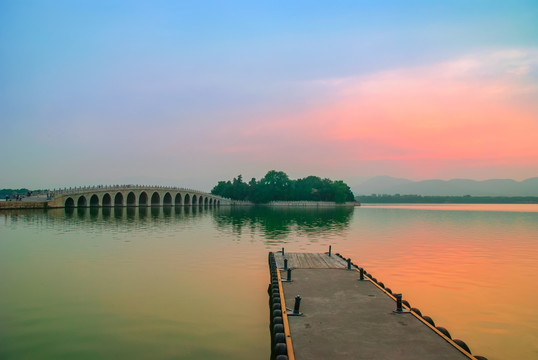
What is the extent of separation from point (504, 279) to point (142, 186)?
10238 centimetres

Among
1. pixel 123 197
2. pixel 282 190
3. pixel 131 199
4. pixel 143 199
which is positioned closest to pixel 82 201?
pixel 123 197

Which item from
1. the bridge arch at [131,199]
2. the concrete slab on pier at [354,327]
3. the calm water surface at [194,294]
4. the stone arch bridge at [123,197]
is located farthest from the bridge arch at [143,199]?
the concrete slab on pier at [354,327]

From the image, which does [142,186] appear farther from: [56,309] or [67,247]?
[56,309]

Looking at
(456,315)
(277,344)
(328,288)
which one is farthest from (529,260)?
(277,344)

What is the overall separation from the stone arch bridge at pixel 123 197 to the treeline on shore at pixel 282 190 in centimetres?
1013

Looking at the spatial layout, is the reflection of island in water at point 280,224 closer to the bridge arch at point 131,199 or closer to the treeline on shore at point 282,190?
the bridge arch at point 131,199

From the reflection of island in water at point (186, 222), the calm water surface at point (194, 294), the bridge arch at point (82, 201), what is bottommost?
the calm water surface at point (194, 294)

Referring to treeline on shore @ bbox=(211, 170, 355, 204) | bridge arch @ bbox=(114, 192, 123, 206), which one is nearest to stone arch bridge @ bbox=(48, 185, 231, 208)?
bridge arch @ bbox=(114, 192, 123, 206)

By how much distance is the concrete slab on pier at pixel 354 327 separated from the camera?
29.9 ft

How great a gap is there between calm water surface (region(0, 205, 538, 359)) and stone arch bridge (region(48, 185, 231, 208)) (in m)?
57.0

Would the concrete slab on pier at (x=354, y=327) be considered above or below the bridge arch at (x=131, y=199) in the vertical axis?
below

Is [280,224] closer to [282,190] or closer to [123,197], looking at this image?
[123,197]

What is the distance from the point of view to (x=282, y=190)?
170375 mm

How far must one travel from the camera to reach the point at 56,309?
1471 cm
